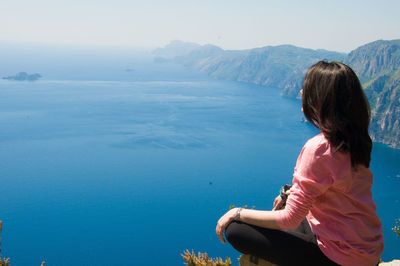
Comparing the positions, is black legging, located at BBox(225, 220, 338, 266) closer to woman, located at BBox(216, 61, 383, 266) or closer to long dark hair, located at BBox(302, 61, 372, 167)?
woman, located at BBox(216, 61, 383, 266)

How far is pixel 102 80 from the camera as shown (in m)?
144

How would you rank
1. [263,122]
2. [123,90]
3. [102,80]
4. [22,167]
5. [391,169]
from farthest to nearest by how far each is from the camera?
1. [102,80]
2. [123,90]
3. [263,122]
4. [391,169]
5. [22,167]

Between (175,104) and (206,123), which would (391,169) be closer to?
(206,123)

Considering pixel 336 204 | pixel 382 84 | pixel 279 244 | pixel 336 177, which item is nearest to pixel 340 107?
pixel 336 177

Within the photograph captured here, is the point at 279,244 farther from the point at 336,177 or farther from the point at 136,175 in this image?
the point at 136,175

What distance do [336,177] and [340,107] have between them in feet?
1.31

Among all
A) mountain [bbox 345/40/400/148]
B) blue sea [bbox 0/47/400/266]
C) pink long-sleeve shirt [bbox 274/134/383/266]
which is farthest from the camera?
mountain [bbox 345/40/400/148]

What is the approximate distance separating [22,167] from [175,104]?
53.0 metres

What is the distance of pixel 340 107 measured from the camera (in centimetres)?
187

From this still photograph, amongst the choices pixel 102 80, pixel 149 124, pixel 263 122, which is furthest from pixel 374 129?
pixel 102 80

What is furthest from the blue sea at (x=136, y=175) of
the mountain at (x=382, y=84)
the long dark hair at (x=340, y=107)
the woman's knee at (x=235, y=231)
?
the long dark hair at (x=340, y=107)

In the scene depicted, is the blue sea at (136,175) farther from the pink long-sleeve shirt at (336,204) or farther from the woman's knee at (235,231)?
the pink long-sleeve shirt at (336,204)

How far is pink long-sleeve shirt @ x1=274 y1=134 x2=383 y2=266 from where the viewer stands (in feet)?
5.98

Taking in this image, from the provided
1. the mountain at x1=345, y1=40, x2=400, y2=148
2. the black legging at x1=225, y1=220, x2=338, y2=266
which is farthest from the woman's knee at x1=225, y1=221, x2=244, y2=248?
the mountain at x1=345, y1=40, x2=400, y2=148
